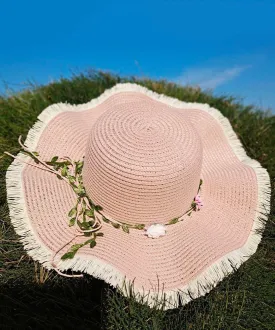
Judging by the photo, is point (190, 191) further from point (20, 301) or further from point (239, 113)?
point (239, 113)

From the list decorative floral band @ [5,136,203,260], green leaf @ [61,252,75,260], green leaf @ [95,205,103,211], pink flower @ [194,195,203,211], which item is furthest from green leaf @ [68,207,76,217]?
pink flower @ [194,195,203,211]

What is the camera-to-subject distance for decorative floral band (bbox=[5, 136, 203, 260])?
1910 millimetres

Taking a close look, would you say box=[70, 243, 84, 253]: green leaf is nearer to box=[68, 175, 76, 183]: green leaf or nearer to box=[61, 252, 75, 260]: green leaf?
box=[61, 252, 75, 260]: green leaf

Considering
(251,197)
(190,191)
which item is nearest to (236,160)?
(251,197)

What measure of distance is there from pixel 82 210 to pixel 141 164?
459 millimetres

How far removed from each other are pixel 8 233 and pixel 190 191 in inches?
57.5

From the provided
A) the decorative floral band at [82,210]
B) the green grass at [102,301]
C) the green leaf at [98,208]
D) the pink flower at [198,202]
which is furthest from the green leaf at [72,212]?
the pink flower at [198,202]

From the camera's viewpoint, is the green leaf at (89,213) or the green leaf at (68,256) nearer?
the green leaf at (68,256)

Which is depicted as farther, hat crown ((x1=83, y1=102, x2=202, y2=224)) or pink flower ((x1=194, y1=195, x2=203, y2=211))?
pink flower ((x1=194, y1=195, x2=203, y2=211))

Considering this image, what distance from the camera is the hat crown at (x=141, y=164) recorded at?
1.86m

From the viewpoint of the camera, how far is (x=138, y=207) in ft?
6.40

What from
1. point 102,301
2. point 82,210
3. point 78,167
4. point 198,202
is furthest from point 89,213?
point 198,202

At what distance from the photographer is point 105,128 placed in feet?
6.43

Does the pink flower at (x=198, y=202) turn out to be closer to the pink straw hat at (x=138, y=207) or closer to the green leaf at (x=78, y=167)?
the pink straw hat at (x=138, y=207)
